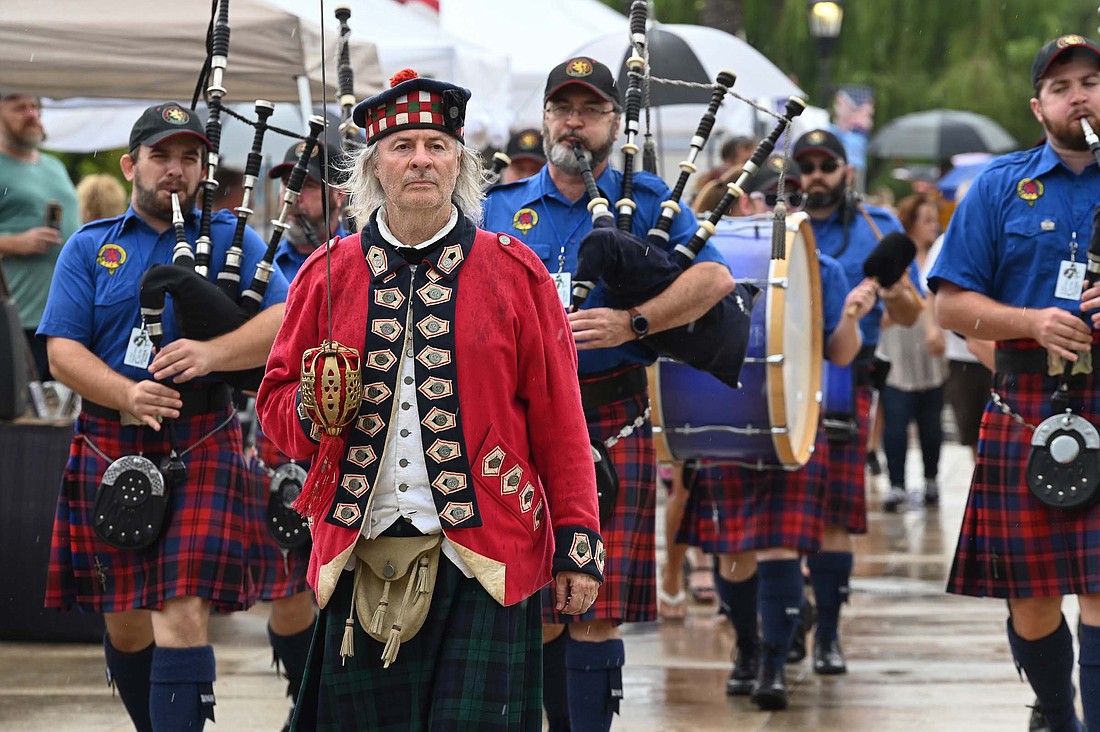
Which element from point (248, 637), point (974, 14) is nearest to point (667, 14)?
point (974, 14)

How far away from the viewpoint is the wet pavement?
18.4ft

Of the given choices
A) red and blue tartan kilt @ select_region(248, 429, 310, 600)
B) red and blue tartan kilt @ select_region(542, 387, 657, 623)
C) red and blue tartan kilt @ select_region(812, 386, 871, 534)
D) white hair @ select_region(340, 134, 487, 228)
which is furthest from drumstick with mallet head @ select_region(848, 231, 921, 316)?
white hair @ select_region(340, 134, 487, 228)

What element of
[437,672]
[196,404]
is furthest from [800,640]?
[437,672]

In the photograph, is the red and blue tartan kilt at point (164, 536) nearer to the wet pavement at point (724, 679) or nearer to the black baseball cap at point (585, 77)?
the wet pavement at point (724, 679)

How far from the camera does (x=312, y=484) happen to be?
130 inches

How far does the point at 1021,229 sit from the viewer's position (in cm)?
461

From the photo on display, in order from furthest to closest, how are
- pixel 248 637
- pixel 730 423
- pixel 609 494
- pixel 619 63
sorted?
1. pixel 619 63
2. pixel 248 637
3. pixel 730 423
4. pixel 609 494

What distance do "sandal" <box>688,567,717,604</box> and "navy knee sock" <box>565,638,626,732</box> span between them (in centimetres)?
356

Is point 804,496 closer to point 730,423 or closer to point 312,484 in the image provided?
point 730,423

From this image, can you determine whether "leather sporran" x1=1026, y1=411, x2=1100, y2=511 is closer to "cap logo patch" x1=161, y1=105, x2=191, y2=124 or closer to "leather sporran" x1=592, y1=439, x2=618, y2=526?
"leather sporran" x1=592, y1=439, x2=618, y2=526

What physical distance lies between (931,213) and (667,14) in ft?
36.1

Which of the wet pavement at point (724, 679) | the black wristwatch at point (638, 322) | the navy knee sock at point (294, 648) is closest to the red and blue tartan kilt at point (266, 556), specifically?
the navy knee sock at point (294, 648)

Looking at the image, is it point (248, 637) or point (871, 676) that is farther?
point (248, 637)

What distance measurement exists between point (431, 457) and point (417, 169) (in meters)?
0.56
